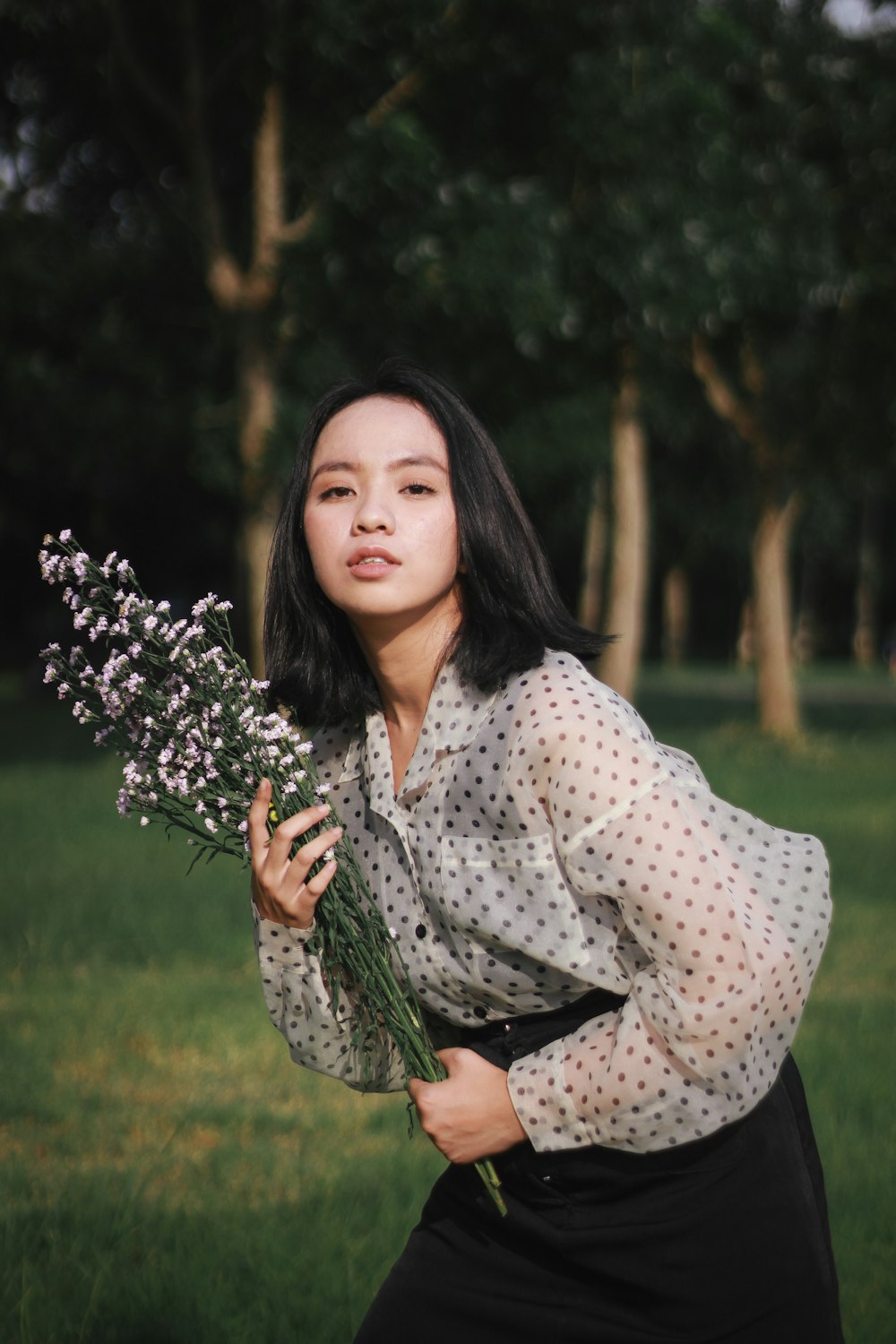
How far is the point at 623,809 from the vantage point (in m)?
2.01

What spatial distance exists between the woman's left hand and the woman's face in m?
0.68

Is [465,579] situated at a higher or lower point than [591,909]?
higher

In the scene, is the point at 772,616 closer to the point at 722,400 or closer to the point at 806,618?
the point at 722,400

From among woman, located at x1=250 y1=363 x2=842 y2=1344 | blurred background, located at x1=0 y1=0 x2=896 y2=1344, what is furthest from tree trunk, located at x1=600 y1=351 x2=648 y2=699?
woman, located at x1=250 y1=363 x2=842 y2=1344

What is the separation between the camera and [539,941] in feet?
7.00

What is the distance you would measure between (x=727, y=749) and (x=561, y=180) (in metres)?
6.50

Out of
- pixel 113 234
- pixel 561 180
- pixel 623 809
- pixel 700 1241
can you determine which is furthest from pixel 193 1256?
pixel 113 234

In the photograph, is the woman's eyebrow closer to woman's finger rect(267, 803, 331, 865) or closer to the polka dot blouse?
the polka dot blouse

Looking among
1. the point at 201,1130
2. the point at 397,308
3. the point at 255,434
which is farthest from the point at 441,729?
the point at 255,434

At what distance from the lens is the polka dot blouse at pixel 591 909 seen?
2.02m

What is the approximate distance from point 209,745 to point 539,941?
546mm

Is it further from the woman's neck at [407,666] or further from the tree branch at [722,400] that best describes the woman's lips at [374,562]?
the tree branch at [722,400]

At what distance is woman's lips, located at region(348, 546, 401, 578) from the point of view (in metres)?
2.29

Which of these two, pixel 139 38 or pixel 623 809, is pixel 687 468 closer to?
pixel 139 38
